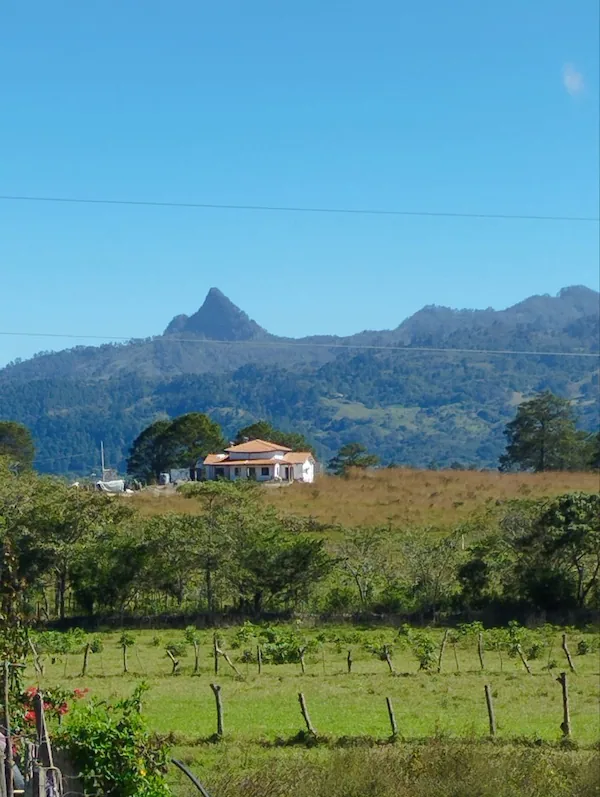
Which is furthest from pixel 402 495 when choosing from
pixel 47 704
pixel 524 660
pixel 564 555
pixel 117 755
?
pixel 117 755

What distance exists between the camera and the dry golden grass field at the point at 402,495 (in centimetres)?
3997

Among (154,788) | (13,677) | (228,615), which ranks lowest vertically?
(228,615)

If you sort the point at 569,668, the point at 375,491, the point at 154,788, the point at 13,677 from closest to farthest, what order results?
the point at 154,788
the point at 13,677
the point at 569,668
the point at 375,491

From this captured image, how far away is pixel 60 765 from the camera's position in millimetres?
7848

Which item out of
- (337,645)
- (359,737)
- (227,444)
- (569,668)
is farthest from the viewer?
(227,444)

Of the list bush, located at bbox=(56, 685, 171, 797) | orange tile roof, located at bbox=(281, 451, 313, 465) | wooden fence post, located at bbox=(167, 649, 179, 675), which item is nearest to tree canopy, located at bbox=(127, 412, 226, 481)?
orange tile roof, located at bbox=(281, 451, 313, 465)

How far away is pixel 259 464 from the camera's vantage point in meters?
59.6

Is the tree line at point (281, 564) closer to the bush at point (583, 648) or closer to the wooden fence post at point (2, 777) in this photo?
the bush at point (583, 648)

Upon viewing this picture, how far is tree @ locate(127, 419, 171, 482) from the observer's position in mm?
69062

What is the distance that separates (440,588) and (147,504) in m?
16.5

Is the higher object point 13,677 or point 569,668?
point 13,677

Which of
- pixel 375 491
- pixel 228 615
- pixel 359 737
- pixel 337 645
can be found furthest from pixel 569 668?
pixel 375 491

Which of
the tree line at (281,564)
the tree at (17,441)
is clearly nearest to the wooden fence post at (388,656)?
the tree line at (281,564)

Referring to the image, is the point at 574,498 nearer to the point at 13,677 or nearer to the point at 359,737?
the point at 359,737
